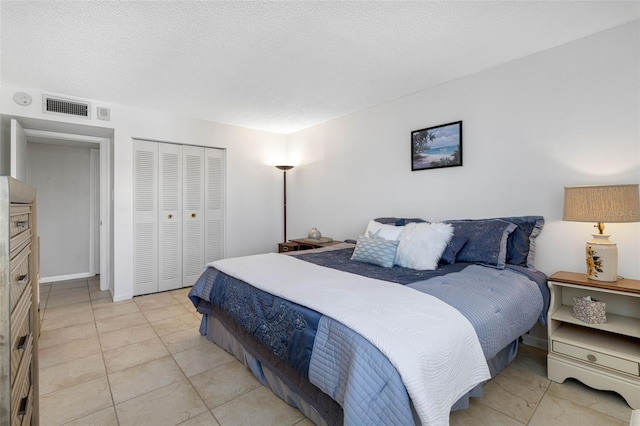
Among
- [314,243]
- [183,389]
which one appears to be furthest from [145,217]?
[183,389]

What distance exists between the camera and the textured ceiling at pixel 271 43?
187 centimetres

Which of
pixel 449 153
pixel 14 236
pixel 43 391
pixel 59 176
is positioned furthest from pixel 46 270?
pixel 449 153

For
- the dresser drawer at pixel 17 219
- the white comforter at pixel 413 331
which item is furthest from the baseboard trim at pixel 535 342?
the dresser drawer at pixel 17 219

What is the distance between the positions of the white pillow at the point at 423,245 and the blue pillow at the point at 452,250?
58 mm

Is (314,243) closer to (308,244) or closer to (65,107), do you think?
(308,244)

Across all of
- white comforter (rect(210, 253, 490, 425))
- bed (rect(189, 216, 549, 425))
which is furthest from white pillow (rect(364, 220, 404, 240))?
white comforter (rect(210, 253, 490, 425))

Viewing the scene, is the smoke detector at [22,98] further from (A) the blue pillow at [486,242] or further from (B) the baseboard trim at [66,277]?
(A) the blue pillow at [486,242]

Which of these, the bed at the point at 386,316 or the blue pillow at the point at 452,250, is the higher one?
the blue pillow at the point at 452,250

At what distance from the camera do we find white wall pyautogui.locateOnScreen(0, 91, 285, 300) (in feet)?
11.7

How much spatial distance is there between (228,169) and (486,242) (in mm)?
3491

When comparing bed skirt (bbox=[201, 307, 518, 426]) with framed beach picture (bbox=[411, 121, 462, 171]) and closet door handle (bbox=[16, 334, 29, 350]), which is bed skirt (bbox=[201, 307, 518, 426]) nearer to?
closet door handle (bbox=[16, 334, 29, 350])

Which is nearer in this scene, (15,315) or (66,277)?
(15,315)

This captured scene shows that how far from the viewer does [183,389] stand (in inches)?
75.5

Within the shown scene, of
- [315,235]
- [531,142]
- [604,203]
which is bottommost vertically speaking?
[315,235]
